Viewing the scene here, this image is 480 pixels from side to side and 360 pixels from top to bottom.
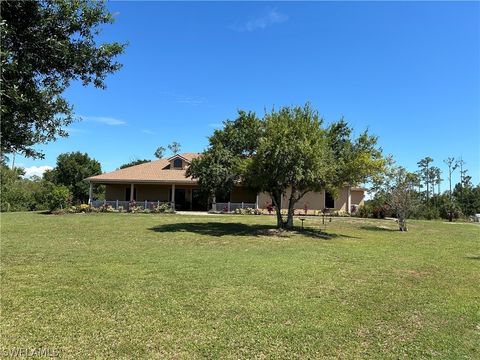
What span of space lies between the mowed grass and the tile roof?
71.3ft

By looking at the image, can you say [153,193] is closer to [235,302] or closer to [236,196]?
[236,196]

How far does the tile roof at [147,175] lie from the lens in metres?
35.4

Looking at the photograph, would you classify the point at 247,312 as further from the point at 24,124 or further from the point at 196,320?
the point at 24,124

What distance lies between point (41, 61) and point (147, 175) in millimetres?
32612

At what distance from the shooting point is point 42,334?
17.9ft

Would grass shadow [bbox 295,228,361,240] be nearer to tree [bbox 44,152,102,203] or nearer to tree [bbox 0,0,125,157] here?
tree [bbox 0,0,125,157]

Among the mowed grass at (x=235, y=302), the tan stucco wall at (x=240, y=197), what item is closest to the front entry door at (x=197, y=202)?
the tan stucco wall at (x=240, y=197)

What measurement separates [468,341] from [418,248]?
10.9 m

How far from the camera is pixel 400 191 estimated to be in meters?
25.1

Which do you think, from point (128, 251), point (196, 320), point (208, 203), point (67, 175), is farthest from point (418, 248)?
point (67, 175)

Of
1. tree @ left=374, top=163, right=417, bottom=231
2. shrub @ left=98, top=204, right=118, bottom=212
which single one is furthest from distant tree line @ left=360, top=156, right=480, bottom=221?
shrub @ left=98, top=204, right=118, bottom=212

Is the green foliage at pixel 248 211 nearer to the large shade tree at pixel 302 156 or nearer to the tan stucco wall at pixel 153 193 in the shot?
the tan stucco wall at pixel 153 193

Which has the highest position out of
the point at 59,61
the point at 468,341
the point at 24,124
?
the point at 59,61

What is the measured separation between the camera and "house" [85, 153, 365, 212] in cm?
3550
